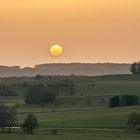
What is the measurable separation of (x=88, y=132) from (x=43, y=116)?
3368cm

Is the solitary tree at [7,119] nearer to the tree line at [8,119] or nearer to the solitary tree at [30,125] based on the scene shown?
the tree line at [8,119]

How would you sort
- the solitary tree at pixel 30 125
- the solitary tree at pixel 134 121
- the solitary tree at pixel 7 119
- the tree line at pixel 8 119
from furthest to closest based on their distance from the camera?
1. the solitary tree at pixel 7 119
2. the solitary tree at pixel 134 121
3. the tree line at pixel 8 119
4. the solitary tree at pixel 30 125

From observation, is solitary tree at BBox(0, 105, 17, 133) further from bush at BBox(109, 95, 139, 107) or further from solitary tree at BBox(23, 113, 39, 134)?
bush at BBox(109, 95, 139, 107)

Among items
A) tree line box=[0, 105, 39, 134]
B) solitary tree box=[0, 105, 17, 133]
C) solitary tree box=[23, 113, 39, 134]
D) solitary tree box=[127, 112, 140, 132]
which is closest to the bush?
tree line box=[0, 105, 39, 134]

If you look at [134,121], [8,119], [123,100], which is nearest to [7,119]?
[8,119]

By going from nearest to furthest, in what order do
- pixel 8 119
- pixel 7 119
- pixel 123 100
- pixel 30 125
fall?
pixel 30 125 < pixel 8 119 < pixel 7 119 < pixel 123 100

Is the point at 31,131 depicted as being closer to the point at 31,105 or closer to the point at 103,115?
the point at 103,115

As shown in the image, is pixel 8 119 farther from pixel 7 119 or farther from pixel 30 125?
pixel 30 125

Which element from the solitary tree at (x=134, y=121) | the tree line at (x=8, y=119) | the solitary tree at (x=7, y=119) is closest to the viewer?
the tree line at (x=8, y=119)

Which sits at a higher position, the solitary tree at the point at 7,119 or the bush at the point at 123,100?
the bush at the point at 123,100

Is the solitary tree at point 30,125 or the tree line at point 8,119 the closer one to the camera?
the solitary tree at point 30,125

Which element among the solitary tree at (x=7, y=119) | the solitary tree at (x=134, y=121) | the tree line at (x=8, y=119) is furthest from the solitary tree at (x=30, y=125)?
the solitary tree at (x=134, y=121)

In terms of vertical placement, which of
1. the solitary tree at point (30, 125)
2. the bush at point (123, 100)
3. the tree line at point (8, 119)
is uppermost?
the bush at point (123, 100)

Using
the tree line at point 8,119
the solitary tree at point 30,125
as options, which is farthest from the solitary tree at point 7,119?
the solitary tree at point 30,125
